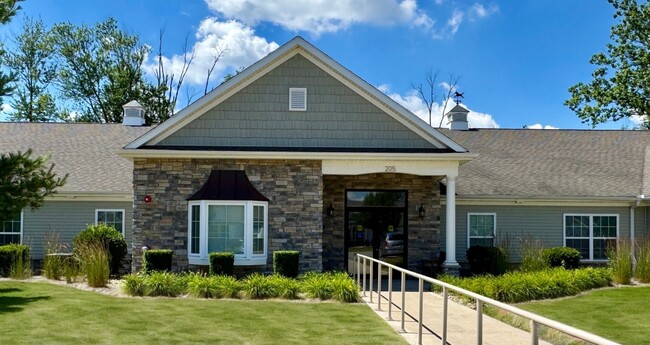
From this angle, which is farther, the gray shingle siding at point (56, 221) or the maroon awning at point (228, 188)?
the gray shingle siding at point (56, 221)

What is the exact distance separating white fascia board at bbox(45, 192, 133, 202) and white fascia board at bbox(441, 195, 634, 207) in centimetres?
966

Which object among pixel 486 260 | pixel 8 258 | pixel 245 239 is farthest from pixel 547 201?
pixel 8 258

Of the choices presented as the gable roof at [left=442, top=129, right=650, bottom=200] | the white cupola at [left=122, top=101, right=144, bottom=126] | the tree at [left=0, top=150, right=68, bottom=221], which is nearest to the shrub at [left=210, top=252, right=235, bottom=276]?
the tree at [left=0, top=150, right=68, bottom=221]

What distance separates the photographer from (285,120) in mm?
18219

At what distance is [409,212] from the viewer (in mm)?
19688

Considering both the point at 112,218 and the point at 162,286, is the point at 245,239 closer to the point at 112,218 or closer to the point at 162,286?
the point at 162,286

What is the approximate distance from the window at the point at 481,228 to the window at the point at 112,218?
1023cm

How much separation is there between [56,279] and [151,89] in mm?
25895

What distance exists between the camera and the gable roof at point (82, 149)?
810 inches

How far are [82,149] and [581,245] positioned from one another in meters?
16.2

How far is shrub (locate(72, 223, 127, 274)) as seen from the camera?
56.0ft

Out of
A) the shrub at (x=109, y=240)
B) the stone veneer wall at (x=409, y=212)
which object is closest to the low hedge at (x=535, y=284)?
the stone veneer wall at (x=409, y=212)

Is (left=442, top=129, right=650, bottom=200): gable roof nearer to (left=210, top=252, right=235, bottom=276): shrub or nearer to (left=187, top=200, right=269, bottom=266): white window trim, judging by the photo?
(left=187, top=200, right=269, bottom=266): white window trim

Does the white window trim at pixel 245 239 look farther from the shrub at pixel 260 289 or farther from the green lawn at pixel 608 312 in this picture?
the green lawn at pixel 608 312
